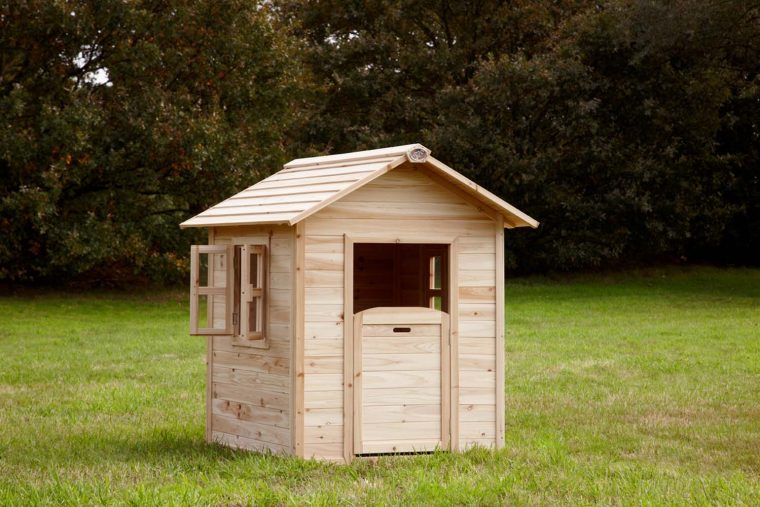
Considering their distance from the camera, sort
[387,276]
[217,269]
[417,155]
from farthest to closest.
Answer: [387,276] < [217,269] < [417,155]

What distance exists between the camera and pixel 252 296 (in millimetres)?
8367

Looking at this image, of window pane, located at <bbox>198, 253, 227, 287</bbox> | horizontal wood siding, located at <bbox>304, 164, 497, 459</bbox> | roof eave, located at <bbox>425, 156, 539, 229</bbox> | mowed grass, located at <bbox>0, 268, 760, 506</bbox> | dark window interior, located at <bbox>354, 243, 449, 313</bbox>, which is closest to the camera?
mowed grass, located at <bbox>0, 268, 760, 506</bbox>

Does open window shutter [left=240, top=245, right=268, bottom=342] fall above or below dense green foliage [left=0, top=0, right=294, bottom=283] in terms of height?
below

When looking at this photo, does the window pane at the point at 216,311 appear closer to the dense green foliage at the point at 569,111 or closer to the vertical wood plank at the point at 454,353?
the vertical wood plank at the point at 454,353

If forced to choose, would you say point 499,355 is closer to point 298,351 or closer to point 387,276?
point 298,351

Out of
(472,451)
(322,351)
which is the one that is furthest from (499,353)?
(322,351)

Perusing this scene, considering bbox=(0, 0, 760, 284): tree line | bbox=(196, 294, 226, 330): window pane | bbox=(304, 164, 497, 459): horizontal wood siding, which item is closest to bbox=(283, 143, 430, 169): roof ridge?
bbox=(304, 164, 497, 459): horizontal wood siding

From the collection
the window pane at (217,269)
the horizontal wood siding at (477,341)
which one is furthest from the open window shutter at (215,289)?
the horizontal wood siding at (477,341)

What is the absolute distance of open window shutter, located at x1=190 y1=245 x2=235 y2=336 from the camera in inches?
336

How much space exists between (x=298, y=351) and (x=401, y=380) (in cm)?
88

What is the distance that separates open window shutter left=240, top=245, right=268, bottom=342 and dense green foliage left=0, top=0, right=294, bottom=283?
14656 mm

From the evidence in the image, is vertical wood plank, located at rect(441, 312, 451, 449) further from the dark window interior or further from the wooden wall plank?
the dark window interior

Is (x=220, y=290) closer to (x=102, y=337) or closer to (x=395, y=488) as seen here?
(x=395, y=488)

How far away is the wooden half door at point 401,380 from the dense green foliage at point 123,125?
15.2 m
